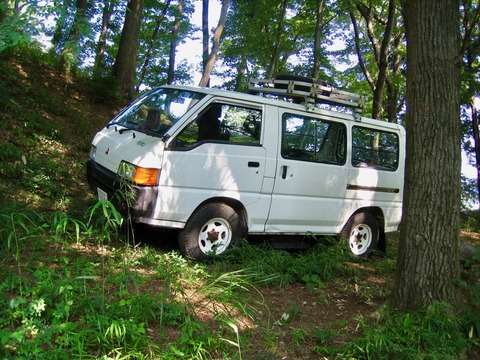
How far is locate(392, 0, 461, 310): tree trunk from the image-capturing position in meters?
4.16

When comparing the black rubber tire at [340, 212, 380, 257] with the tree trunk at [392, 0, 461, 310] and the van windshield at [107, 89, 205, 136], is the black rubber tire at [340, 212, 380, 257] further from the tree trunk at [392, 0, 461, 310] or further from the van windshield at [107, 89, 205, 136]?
the van windshield at [107, 89, 205, 136]

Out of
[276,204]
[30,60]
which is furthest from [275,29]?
[276,204]

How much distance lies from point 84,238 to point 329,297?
→ 2852mm

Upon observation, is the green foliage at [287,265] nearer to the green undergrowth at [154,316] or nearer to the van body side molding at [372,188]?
the green undergrowth at [154,316]

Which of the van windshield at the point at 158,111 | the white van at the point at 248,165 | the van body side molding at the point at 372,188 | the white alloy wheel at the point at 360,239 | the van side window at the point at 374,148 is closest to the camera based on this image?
the white van at the point at 248,165

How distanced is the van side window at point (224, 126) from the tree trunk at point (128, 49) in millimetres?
7471

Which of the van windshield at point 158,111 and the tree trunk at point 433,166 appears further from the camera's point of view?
the van windshield at point 158,111

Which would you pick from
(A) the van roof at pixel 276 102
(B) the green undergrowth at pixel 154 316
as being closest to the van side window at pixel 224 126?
(A) the van roof at pixel 276 102

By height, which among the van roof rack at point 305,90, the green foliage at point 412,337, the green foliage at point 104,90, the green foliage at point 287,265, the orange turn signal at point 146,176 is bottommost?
the green foliage at point 412,337

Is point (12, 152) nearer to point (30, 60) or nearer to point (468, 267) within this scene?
point (30, 60)

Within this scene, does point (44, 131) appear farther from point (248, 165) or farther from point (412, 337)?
point (412, 337)

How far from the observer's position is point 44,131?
8922 millimetres

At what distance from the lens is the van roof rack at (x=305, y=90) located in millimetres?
6477

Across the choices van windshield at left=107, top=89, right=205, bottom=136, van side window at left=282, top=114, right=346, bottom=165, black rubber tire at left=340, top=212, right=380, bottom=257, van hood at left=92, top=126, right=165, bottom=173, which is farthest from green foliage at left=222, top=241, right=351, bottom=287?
van windshield at left=107, top=89, right=205, bottom=136
